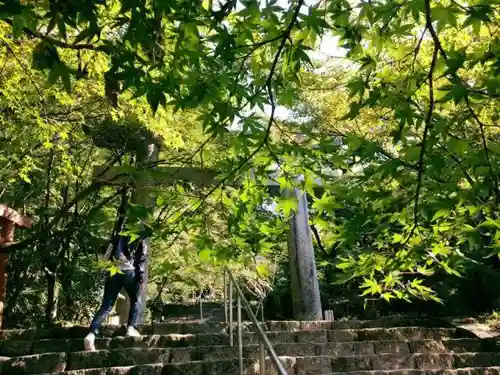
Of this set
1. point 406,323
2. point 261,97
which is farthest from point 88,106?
point 261,97

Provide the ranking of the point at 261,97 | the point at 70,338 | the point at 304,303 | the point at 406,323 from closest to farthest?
1. the point at 261,97
2. the point at 70,338
3. the point at 406,323
4. the point at 304,303

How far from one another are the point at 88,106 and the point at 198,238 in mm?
5816

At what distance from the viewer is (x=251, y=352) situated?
4219mm

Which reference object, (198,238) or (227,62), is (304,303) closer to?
(198,238)

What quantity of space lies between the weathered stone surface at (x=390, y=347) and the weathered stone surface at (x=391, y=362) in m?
0.41

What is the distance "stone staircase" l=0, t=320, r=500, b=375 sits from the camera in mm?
3916

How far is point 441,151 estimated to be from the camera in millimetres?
2008

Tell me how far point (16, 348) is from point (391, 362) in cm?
377

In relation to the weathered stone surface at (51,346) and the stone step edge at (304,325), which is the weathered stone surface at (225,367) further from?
the weathered stone surface at (51,346)

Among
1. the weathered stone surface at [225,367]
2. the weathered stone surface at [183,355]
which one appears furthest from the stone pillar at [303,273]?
the weathered stone surface at [225,367]

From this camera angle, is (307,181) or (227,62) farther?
(307,181)

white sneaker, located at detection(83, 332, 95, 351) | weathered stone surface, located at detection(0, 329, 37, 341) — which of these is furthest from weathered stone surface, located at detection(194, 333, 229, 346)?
weathered stone surface, located at detection(0, 329, 37, 341)

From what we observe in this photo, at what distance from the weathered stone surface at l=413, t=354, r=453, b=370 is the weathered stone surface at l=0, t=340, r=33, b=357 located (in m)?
3.85

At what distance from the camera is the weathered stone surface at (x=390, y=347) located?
474 centimetres
